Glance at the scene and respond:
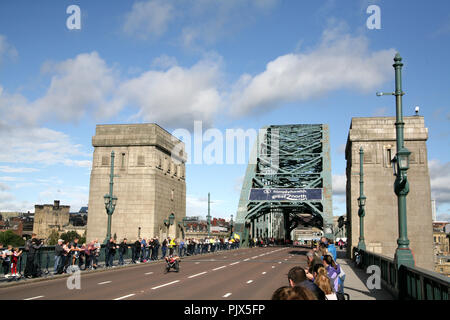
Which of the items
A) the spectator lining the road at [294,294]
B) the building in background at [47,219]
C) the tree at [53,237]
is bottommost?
the tree at [53,237]

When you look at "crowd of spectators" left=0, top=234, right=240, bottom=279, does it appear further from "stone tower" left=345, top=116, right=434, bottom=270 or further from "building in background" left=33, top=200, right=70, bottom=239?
"building in background" left=33, top=200, right=70, bottom=239

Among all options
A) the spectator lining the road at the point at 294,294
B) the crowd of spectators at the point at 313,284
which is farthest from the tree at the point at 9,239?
the spectator lining the road at the point at 294,294

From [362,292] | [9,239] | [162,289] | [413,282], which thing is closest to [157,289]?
[162,289]

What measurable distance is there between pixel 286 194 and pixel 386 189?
2745cm

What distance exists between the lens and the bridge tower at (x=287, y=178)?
214 ft

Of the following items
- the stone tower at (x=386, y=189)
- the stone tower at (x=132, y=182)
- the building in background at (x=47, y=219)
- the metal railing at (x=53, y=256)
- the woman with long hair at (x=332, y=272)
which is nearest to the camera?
the woman with long hair at (x=332, y=272)

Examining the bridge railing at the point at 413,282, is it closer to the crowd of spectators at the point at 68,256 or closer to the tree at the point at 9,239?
the crowd of spectators at the point at 68,256

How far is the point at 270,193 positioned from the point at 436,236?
122 meters

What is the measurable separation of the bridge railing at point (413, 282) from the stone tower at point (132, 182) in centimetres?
3059

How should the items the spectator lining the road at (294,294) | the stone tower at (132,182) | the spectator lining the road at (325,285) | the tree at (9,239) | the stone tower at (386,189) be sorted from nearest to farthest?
the spectator lining the road at (294,294) → the spectator lining the road at (325,285) → the stone tower at (386,189) → the stone tower at (132,182) → the tree at (9,239)

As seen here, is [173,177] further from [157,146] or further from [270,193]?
[270,193]

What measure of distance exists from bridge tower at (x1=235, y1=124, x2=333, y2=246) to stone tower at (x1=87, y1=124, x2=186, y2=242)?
20137mm

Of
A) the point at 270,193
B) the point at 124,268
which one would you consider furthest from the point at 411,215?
the point at 270,193

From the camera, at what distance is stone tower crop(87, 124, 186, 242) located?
4603cm
